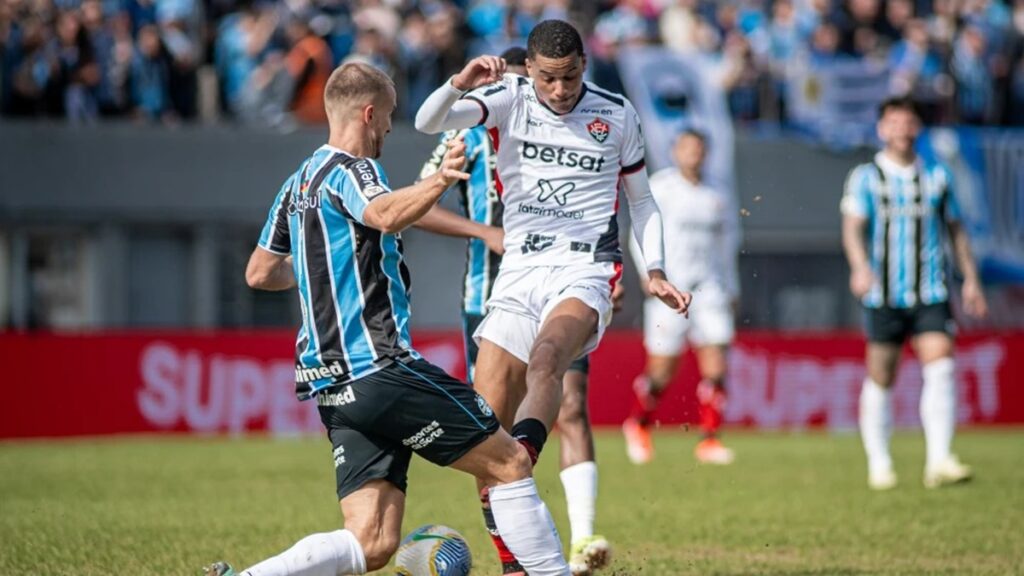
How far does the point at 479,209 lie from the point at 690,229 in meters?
7.23

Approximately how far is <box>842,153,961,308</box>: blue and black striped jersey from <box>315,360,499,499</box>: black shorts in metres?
7.05

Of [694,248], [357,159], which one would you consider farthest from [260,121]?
[357,159]

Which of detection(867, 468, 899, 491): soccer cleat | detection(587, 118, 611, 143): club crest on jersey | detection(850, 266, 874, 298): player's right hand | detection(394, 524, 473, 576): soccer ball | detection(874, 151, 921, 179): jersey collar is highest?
detection(587, 118, 611, 143): club crest on jersey

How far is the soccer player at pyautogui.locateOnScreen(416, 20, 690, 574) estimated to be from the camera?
288 inches

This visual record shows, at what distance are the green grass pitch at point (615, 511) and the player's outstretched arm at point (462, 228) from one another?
5.41 ft

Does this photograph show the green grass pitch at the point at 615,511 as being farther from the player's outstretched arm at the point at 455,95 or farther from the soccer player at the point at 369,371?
the player's outstretched arm at the point at 455,95

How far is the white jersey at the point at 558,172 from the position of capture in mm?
7570

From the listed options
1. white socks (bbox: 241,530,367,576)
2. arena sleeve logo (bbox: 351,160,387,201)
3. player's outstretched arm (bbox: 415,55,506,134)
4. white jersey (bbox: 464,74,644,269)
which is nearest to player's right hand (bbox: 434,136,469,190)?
arena sleeve logo (bbox: 351,160,387,201)

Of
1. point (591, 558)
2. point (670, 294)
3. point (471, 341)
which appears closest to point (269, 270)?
point (670, 294)

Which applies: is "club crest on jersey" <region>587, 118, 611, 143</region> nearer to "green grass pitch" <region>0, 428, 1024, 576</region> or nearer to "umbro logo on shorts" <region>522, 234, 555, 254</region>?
"umbro logo on shorts" <region>522, 234, 555, 254</region>

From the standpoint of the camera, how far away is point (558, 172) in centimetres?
758

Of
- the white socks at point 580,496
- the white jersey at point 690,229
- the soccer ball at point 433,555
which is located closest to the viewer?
the soccer ball at point 433,555

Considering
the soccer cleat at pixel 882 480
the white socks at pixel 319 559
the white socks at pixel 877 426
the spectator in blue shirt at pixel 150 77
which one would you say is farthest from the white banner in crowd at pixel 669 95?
the white socks at pixel 319 559

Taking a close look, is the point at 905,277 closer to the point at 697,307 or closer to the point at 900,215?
the point at 900,215
